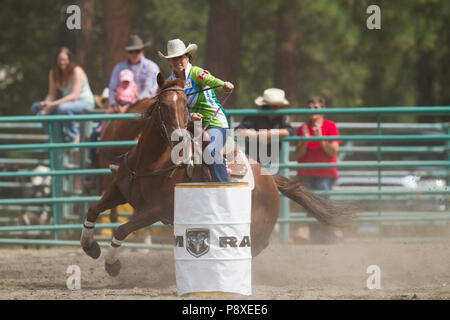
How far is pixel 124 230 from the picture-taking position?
8305 mm

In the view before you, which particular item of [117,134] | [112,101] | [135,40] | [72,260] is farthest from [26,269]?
[135,40]

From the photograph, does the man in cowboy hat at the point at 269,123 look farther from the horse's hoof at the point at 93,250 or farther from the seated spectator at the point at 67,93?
the horse's hoof at the point at 93,250

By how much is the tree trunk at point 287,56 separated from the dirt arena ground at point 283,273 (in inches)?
395

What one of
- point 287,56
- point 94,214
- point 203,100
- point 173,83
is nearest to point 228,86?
point 173,83

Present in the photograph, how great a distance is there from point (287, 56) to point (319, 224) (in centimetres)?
1016

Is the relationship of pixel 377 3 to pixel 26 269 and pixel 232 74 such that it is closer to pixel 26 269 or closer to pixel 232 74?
pixel 232 74

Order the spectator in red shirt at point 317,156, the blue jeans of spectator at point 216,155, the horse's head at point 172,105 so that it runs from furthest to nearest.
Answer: the spectator in red shirt at point 317,156 → the blue jeans of spectator at point 216,155 → the horse's head at point 172,105

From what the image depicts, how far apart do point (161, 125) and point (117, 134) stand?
10.1 feet

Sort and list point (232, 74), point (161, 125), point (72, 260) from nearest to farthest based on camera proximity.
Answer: point (161, 125)
point (72, 260)
point (232, 74)

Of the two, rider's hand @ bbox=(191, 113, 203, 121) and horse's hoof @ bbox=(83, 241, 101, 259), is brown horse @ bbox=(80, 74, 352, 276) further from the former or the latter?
rider's hand @ bbox=(191, 113, 203, 121)

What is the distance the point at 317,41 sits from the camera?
27578 millimetres

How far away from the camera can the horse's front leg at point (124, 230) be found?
26.9 feet

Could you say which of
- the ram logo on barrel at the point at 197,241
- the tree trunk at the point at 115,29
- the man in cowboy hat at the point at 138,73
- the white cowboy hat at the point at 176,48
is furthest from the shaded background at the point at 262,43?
the ram logo on barrel at the point at 197,241
